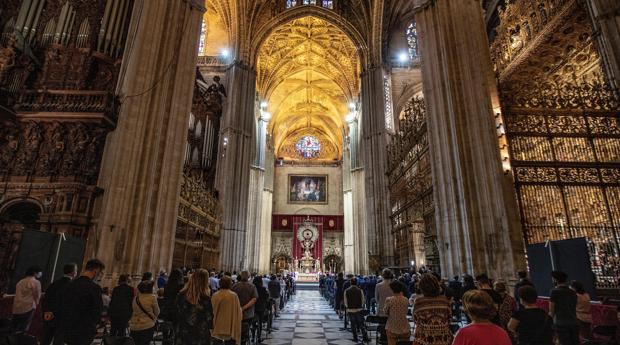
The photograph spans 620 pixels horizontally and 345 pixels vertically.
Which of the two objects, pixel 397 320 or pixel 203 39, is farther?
pixel 203 39

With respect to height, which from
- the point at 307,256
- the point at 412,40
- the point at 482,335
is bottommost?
the point at 482,335

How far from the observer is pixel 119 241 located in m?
6.83

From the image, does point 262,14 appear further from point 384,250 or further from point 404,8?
point 384,250

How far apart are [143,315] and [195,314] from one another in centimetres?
121

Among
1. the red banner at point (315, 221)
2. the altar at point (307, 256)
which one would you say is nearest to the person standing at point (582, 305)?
the altar at point (307, 256)

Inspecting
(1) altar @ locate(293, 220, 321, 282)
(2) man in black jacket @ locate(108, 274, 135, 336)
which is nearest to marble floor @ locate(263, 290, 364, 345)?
(2) man in black jacket @ locate(108, 274, 135, 336)

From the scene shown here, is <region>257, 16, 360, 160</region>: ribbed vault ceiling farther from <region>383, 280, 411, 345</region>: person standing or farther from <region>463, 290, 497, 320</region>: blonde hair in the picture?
<region>463, 290, 497, 320</region>: blonde hair

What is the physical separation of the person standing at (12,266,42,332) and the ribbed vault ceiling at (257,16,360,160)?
21094 millimetres

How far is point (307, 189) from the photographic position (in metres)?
35.1

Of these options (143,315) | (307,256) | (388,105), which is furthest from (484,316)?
(307,256)

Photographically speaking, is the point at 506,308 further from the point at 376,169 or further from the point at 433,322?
the point at 376,169

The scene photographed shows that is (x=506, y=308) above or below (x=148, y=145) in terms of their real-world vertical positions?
below

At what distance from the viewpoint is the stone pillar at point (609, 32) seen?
6.95 m

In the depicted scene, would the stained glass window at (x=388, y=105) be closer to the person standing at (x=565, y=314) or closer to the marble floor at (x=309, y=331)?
the marble floor at (x=309, y=331)
